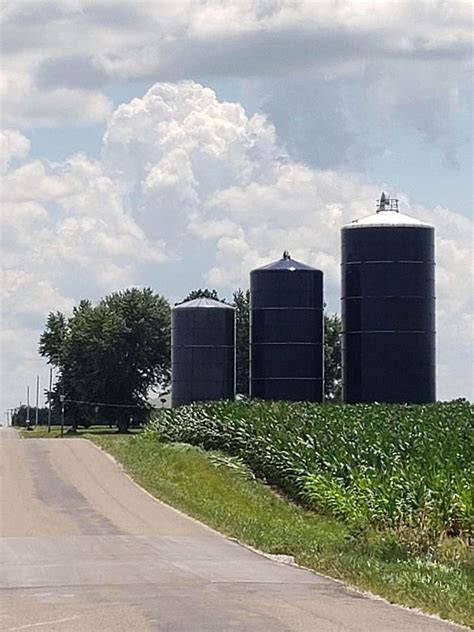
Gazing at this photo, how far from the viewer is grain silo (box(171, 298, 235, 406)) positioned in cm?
5109

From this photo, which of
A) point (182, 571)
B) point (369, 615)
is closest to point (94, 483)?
point (182, 571)

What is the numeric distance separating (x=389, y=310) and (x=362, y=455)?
16.4m

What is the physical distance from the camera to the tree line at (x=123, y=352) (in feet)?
292

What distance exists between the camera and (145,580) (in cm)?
1527

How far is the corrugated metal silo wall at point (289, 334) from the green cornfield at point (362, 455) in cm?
510

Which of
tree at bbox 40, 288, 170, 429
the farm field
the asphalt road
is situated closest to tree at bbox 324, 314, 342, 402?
tree at bbox 40, 288, 170, 429

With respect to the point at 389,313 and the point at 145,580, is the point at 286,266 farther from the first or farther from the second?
the point at 145,580

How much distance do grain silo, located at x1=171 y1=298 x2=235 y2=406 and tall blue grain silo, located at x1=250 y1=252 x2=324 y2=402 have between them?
352cm

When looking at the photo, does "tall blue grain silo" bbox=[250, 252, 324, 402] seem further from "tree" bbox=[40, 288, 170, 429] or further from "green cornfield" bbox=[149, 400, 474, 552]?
"tree" bbox=[40, 288, 170, 429]

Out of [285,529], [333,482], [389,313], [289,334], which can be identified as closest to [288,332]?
[289,334]

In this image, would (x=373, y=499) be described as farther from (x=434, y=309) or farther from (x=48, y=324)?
(x=48, y=324)

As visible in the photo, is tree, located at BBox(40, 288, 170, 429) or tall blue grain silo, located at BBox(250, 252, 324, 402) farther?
tree, located at BBox(40, 288, 170, 429)

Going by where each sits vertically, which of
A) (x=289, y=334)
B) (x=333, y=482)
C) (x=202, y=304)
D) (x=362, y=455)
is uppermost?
(x=202, y=304)

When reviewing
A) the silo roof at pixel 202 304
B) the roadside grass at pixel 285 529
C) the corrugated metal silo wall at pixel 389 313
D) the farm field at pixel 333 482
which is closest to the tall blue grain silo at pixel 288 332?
the corrugated metal silo wall at pixel 389 313
